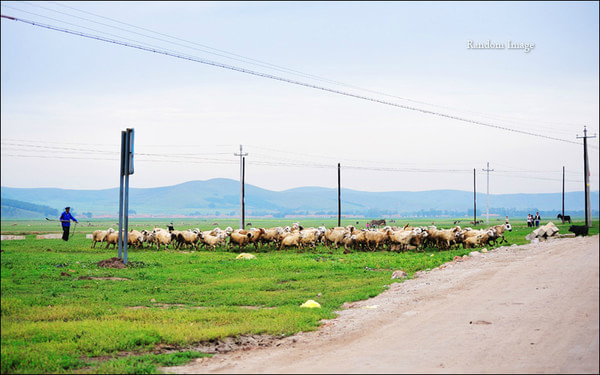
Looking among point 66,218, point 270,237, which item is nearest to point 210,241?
point 270,237

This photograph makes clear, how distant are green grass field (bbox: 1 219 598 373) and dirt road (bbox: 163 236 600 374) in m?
0.84

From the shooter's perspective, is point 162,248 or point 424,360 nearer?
point 424,360

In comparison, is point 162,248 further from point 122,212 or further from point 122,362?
point 122,362

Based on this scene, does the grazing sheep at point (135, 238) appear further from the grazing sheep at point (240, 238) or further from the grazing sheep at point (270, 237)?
the grazing sheep at point (270, 237)

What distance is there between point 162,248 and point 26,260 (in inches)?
517

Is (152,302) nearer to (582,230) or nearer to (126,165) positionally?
(126,165)

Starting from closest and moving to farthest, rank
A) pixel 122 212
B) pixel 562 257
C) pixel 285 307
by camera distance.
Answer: pixel 562 257 → pixel 285 307 → pixel 122 212

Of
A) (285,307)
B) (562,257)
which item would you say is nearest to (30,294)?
(285,307)

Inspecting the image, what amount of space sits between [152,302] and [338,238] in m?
21.4

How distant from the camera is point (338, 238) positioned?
118 ft

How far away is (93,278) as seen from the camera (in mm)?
19438

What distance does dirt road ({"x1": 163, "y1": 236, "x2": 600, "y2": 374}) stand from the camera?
8.36 meters

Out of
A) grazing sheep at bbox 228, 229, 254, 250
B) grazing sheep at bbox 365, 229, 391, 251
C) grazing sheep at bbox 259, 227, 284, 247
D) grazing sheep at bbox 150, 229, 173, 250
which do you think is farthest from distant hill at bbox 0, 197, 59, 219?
grazing sheep at bbox 365, 229, 391, 251

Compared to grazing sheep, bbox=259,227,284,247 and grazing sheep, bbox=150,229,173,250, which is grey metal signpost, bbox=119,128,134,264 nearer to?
grazing sheep, bbox=150,229,173,250
